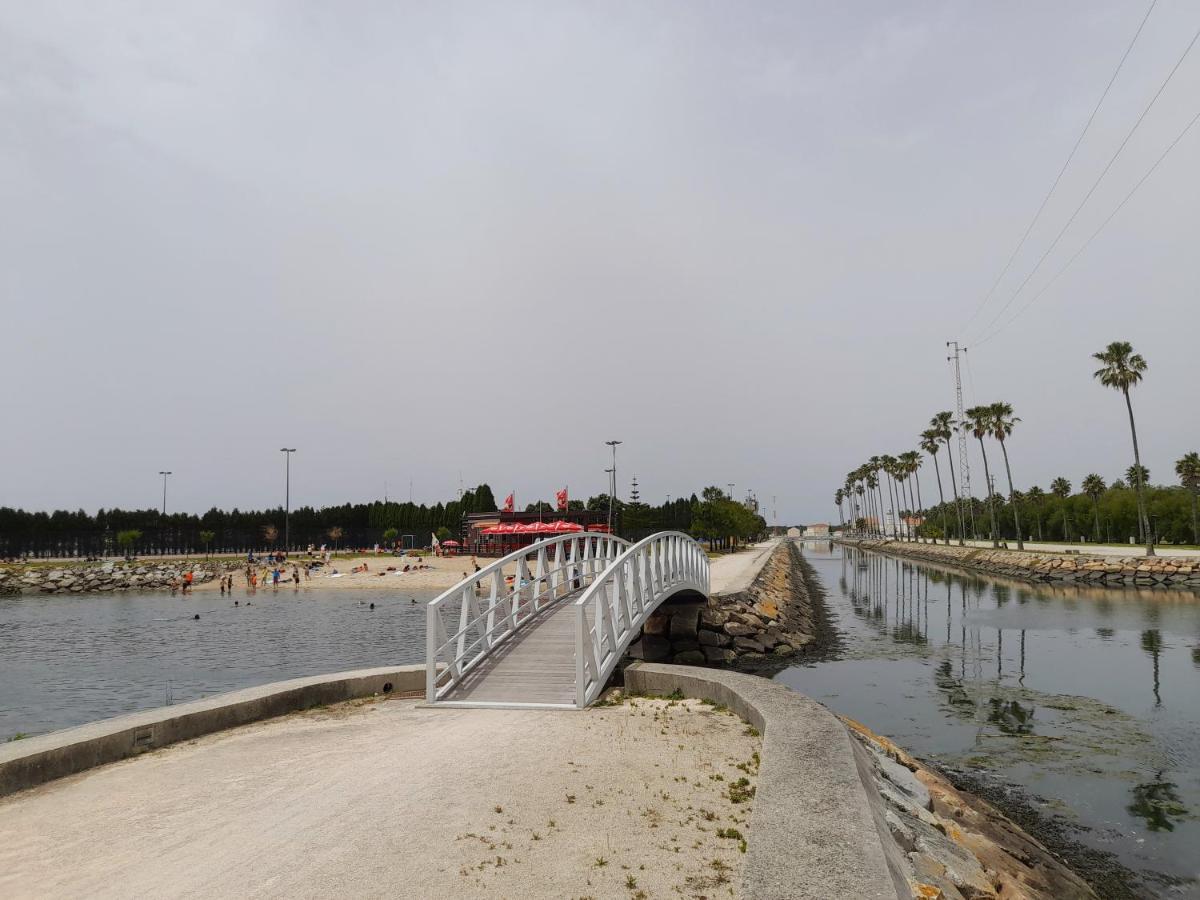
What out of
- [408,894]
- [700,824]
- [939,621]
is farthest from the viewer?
[939,621]

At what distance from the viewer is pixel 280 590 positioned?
60625 millimetres

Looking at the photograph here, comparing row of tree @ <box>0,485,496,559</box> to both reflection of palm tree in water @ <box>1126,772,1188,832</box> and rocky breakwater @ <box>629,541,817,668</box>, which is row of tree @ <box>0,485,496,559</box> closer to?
rocky breakwater @ <box>629,541,817,668</box>

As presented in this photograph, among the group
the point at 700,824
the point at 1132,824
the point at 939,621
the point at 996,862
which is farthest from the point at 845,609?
the point at 700,824

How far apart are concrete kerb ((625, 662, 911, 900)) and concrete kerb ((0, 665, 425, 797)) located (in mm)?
6548

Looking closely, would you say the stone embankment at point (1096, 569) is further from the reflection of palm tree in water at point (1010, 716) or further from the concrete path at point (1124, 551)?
the reflection of palm tree in water at point (1010, 716)

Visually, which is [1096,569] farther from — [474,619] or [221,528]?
[221,528]

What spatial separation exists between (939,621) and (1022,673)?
13965 mm

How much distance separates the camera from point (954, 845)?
786 cm

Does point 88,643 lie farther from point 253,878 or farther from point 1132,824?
point 1132,824

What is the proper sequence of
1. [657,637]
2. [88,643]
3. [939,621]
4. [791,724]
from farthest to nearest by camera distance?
[939,621] → [88,643] → [657,637] → [791,724]

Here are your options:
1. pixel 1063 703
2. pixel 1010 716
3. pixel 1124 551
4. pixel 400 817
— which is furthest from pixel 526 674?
pixel 1124 551

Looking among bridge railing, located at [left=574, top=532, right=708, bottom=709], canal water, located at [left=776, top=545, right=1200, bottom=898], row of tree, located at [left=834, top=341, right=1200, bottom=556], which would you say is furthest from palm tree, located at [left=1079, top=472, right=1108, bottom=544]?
Answer: bridge railing, located at [left=574, top=532, right=708, bottom=709]

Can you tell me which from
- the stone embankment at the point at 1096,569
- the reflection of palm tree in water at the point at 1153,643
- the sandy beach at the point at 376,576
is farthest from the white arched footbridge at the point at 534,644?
the stone embankment at the point at 1096,569

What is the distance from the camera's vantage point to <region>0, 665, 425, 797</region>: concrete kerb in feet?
25.1
